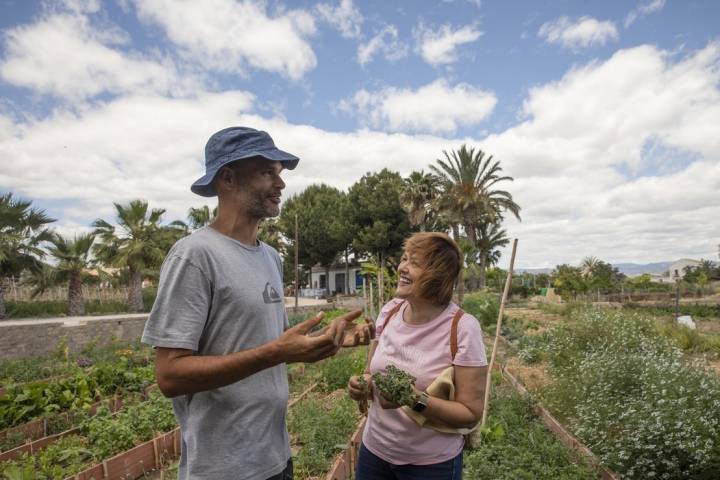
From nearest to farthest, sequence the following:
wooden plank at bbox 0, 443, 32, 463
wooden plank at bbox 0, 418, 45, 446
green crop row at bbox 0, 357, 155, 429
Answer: wooden plank at bbox 0, 443, 32, 463 → wooden plank at bbox 0, 418, 45, 446 → green crop row at bbox 0, 357, 155, 429

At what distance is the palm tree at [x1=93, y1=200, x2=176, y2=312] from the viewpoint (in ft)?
66.4

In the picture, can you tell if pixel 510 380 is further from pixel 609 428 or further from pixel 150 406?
pixel 150 406

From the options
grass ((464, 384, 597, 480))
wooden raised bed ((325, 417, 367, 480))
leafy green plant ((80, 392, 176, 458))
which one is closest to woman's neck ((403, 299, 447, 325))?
wooden raised bed ((325, 417, 367, 480))

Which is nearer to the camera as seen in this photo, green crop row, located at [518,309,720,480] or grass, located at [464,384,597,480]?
green crop row, located at [518,309,720,480]

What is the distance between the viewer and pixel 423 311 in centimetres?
235

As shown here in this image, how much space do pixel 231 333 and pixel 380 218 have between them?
34.8m

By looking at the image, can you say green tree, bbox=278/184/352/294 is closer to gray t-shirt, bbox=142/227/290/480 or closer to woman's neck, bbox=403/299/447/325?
woman's neck, bbox=403/299/447/325

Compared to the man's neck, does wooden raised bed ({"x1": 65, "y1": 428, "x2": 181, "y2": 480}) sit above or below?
below

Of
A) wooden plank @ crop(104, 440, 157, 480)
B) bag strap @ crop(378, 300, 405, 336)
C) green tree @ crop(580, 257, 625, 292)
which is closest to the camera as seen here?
bag strap @ crop(378, 300, 405, 336)

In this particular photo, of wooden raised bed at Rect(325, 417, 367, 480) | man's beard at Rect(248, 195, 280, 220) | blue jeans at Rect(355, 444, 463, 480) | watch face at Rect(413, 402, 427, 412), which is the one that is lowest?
wooden raised bed at Rect(325, 417, 367, 480)

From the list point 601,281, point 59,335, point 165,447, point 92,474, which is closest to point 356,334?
point 92,474

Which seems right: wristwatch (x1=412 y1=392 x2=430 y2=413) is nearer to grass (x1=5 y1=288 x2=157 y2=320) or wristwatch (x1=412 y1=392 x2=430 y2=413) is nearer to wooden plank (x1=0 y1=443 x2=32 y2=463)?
wooden plank (x1=0 y1=443 x2=32 y2=463)

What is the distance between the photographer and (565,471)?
4.10m

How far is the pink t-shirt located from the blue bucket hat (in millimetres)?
1065
